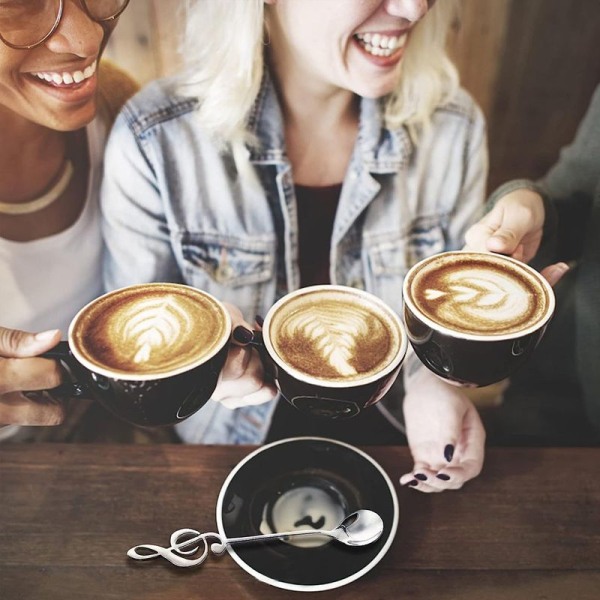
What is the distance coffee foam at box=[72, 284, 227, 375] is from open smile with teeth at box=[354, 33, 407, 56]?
437 mm

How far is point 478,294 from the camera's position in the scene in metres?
0.90

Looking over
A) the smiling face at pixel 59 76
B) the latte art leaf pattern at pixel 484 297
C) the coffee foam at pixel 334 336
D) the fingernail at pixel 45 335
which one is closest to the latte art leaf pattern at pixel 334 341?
the coffee foam at pixel 334 336

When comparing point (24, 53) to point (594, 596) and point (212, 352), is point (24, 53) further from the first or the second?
point (594, 596)

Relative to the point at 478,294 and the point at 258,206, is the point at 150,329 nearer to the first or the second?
the point at 258,206

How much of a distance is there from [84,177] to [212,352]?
0.34m

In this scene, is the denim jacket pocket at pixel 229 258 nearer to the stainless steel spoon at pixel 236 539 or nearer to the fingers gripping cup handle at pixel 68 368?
the fingers gripping cup handle at pixel 68 368

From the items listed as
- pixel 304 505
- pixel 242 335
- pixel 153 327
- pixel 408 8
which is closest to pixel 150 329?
pixel 153 327

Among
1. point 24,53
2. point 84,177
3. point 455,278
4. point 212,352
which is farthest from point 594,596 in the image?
point 24,53

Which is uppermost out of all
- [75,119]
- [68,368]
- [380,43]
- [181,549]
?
[380,43]

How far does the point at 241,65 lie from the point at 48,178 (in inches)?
13.0

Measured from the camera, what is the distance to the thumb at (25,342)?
0.89 metres

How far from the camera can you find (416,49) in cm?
95

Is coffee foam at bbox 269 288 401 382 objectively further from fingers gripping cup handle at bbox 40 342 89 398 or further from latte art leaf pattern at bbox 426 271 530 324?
fingers gripping cup handle at bbox 40 342 89 398

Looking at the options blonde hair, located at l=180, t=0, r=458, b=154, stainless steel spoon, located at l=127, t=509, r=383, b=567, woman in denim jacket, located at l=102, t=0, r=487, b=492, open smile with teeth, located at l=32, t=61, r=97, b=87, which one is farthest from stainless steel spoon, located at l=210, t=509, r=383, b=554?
open smile with teeth, located at l=32, t=61, r=97, b=87
